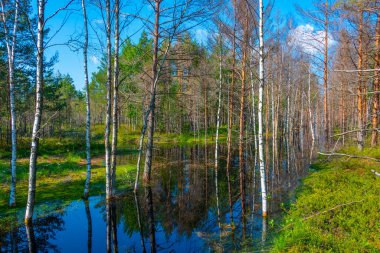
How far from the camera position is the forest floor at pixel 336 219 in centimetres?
559

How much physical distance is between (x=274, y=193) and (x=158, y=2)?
11386 mm

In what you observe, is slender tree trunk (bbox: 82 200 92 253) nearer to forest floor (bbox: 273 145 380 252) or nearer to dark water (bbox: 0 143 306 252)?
dark water (bbox: 0 143 306 252)

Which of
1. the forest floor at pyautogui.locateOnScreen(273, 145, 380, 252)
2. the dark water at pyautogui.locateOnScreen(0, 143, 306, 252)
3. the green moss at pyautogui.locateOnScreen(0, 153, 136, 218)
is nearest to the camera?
the forest floor at pyautogui.locateOnScreen(273, 145, 380, 252)

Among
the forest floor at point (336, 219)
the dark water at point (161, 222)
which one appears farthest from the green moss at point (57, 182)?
the forest floor at point (336, 219)

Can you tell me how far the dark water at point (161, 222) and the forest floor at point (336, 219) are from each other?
0.95 m

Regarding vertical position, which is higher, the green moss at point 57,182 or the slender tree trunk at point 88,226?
the green moss at point 57,182

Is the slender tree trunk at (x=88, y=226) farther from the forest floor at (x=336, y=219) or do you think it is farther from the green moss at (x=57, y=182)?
the forest floor at (x=336, y=219)

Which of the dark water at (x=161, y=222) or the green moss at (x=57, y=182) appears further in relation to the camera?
the green moss at (x=57, y=182)

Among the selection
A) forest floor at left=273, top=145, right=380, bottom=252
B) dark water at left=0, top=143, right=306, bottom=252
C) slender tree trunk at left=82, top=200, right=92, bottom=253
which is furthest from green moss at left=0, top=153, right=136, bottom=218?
forest floor at left=273, top=145, right=380, bottom=252

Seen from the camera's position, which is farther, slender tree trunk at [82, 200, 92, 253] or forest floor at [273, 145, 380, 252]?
slender tree trunk at [82, 200, 92, 253]

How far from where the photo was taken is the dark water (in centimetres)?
752

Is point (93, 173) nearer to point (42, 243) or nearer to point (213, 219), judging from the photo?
point (42, 243)

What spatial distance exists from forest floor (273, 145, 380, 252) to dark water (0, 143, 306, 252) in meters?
0.95

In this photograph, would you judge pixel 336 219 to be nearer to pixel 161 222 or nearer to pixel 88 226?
pixel 161 222
